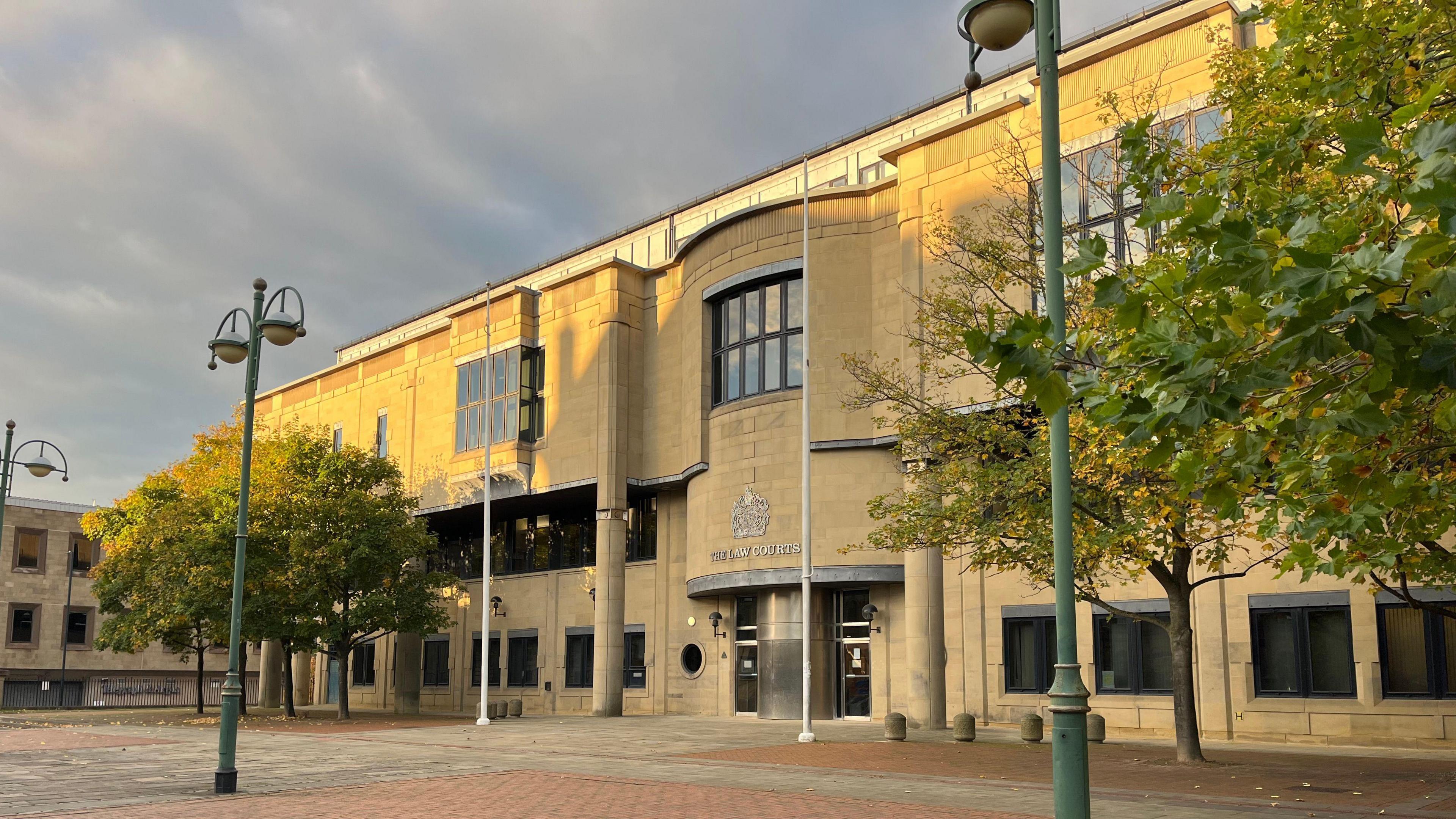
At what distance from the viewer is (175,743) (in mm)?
29141

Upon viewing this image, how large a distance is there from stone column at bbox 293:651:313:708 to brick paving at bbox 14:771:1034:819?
Answer: 154 ft

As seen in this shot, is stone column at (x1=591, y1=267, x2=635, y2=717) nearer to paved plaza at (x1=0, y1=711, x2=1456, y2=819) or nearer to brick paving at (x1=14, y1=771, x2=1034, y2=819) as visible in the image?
paved plaza at (x1=0, y1=711, x2=1456, y2=819)

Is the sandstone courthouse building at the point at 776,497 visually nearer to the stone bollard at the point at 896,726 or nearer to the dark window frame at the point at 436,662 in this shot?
the dark window frame at the point at 436,662

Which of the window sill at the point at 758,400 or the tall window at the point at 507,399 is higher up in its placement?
the tall window at the point at 507,399

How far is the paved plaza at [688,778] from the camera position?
15.0 meters

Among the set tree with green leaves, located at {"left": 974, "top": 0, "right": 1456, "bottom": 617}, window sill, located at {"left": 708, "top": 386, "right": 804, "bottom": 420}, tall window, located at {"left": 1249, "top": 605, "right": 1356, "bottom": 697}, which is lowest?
tall window, located at {"left": 1249, "top": 605, "right": 1356, "bottom": 697}

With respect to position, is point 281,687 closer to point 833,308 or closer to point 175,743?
point 175,743

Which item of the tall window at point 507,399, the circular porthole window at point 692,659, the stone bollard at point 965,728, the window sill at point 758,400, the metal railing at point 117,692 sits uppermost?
the tall window at point 507,399

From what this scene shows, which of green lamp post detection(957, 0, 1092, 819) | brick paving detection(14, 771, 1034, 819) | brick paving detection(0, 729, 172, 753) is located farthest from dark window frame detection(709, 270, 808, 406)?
green lamp post detection(957, 0, 1092, 819)

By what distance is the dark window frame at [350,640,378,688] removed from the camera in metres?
56.9

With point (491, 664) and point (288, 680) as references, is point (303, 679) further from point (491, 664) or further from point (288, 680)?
point (288, 680)

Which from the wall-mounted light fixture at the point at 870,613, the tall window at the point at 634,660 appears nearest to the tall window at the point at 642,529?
the tall window at the point at 634,660

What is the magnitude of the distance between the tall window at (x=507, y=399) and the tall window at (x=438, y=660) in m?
9.44

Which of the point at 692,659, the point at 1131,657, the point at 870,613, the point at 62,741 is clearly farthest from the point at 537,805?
the point at 692,659
